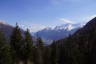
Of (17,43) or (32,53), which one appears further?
(32,53)

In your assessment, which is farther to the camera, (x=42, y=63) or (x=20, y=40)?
(x=42, y=63)

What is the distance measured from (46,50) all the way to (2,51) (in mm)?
29880

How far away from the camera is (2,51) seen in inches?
1823

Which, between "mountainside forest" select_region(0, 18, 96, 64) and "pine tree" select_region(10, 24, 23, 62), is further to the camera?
"pine tree" select_region(10, 24, 23, 62)

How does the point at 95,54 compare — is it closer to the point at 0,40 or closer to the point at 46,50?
the point at 46,50

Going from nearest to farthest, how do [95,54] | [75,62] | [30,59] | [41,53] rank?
[30,59], [75,62], [41,53], [95,54]

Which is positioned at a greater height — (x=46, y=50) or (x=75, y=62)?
(x=46, y=50)

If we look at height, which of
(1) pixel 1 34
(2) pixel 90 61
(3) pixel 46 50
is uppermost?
(1) pixel 1 34

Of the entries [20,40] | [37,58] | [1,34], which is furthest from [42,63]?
[1,34]

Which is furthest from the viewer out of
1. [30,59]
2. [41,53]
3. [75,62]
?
[41,53]

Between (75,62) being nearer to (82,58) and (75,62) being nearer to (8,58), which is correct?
(82,58)

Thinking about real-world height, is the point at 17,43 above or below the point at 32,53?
above

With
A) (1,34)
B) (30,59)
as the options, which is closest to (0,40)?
(1,34)

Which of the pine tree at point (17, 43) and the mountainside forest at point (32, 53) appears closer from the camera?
the mountainside forest at point (32, 53)
